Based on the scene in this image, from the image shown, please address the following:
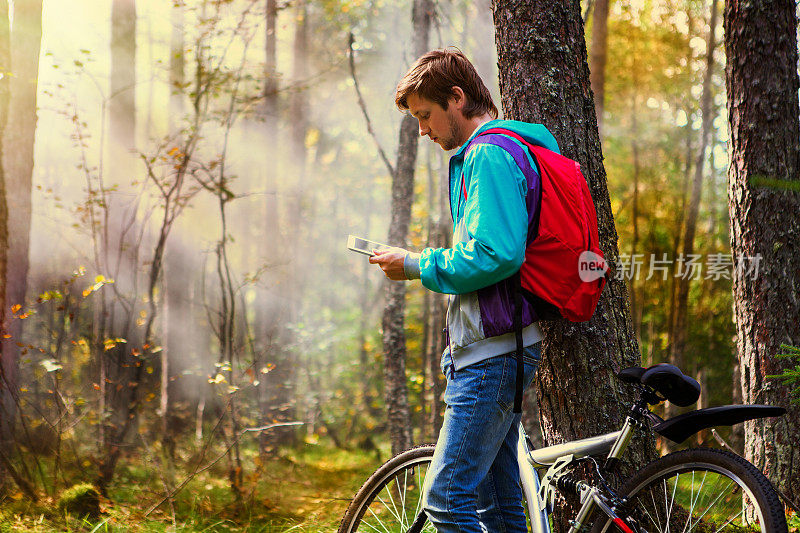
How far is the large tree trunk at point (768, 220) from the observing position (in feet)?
11.3

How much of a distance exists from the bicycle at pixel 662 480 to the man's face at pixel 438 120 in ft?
2.73

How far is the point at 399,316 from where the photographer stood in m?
5.90

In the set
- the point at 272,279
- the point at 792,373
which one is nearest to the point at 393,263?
the point at 792,373

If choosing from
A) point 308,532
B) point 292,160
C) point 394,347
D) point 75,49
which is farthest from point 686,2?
point 308,532

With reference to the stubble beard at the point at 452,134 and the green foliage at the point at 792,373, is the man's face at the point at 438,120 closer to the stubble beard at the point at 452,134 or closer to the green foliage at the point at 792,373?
the stubble beard at the point at 452,134

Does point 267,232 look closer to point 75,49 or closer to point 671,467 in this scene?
point 75,49

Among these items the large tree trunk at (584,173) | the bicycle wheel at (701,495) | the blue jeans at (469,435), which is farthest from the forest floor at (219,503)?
the bicycle wheel at (701,495)

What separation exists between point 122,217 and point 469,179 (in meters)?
4.78

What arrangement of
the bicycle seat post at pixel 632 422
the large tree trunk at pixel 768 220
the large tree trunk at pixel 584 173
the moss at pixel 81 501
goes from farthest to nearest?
1. the moss at pixel 81 501
2. the large tree trunk at pixel 768 220
3. the large tree trunk at pixel 584 173
4. the bicycle seat post at pixel 632 422

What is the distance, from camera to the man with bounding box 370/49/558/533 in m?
1.58

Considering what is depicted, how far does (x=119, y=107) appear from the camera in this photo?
6.07 meters

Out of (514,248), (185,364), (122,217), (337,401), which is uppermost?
(122,217)

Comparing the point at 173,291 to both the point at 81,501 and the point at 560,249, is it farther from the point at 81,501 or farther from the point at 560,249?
the point at 560,249

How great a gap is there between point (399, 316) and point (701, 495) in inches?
162
